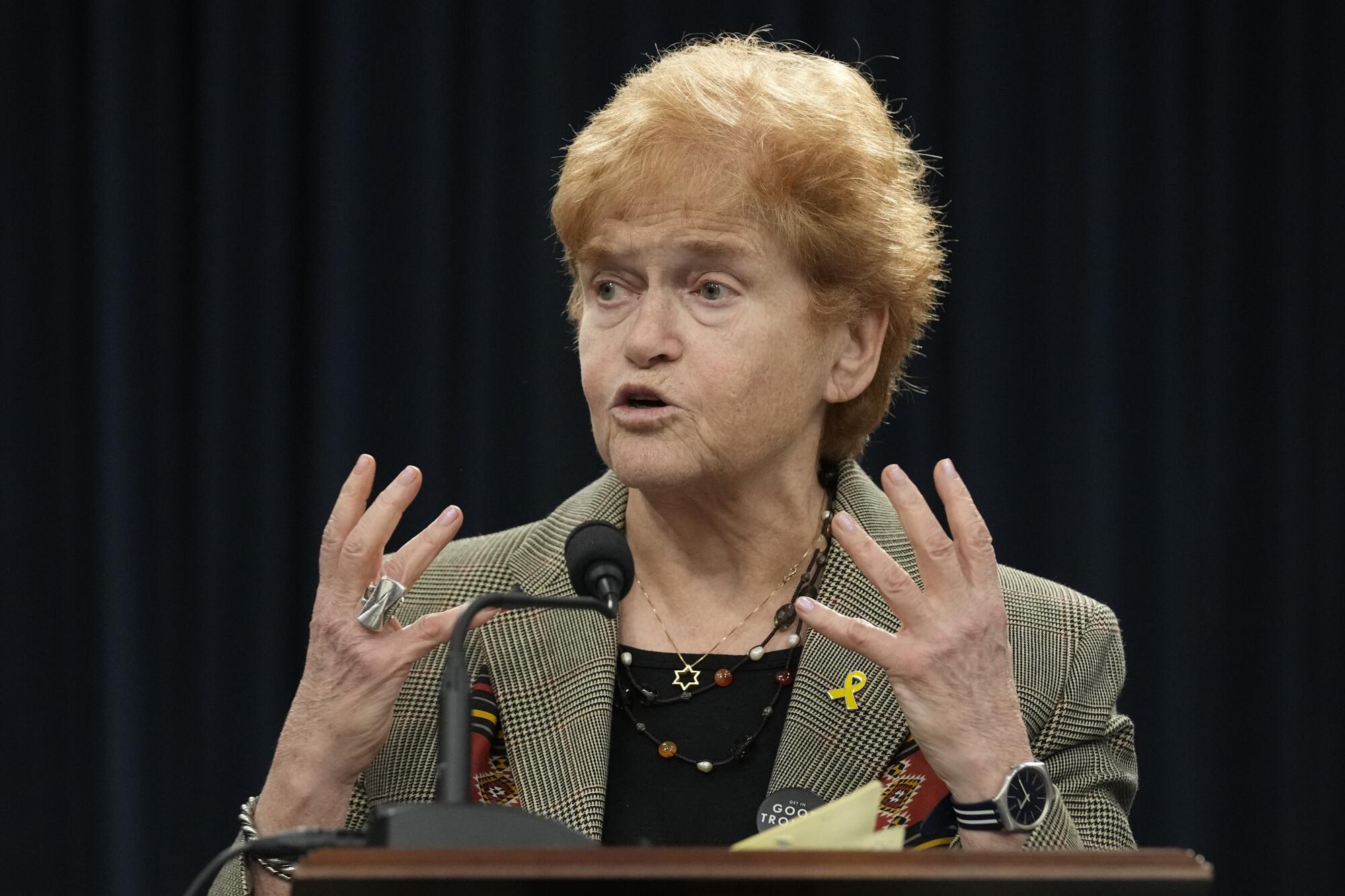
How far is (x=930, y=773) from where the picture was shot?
216cm

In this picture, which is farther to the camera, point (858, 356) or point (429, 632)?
point (858, 356)

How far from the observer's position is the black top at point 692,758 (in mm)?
2199

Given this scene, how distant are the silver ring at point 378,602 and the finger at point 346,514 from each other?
5cm

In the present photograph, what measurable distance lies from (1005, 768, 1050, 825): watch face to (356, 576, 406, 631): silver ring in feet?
2.52

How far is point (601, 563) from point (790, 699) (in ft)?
2.11

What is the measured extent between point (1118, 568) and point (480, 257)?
1602 mm

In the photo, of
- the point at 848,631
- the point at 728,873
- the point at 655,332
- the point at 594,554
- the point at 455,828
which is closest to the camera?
the point at 728,873

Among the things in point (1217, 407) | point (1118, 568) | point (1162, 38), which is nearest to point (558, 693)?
point (1118, 568)

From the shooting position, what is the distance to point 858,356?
Result: 8.01 feet

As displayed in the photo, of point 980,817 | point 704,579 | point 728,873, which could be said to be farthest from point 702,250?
point 728,873

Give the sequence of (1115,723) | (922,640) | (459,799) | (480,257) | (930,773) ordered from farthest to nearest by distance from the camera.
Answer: (480,257)
(1115,723)
(930,773)
(922,640)
(459,799)

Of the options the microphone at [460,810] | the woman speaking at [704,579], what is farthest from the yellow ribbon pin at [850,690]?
the microphone at [460,810]

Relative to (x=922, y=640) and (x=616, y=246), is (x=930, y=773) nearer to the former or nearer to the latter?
(x=922, y=640)

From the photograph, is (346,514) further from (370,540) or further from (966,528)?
(966,528)
